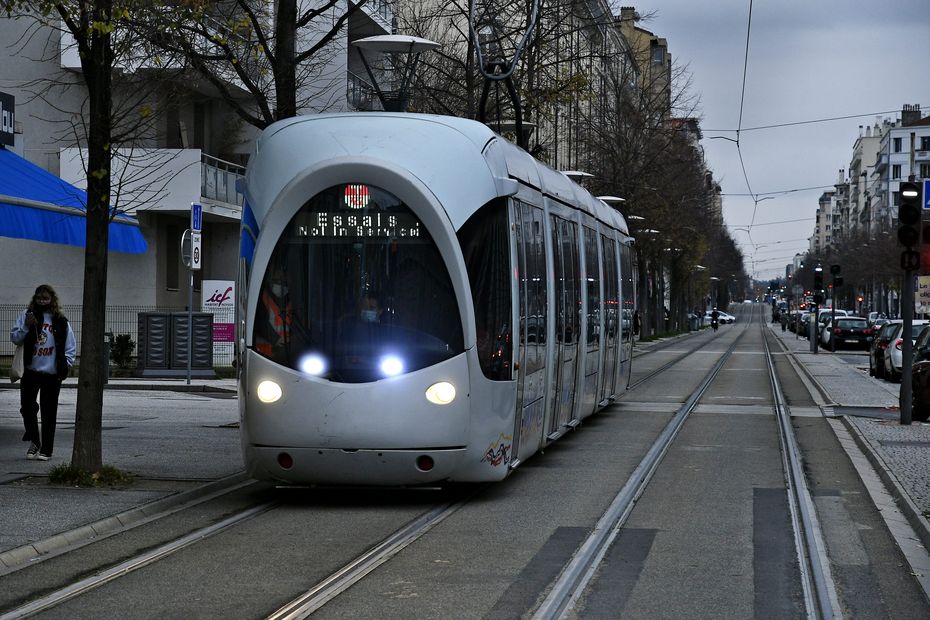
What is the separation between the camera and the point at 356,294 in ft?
36.2

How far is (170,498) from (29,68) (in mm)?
26565

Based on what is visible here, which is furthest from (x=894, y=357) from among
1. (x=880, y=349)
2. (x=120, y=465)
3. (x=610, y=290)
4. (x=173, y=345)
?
(x=120, y=465)

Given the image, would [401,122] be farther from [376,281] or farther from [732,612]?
[732,612]

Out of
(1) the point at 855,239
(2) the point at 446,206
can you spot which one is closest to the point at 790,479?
(2) the point at 446,206

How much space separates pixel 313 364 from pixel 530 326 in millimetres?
2448

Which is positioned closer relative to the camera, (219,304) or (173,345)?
(173,345)

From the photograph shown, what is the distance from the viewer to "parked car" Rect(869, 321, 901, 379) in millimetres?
36303

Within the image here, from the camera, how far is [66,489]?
1172cm

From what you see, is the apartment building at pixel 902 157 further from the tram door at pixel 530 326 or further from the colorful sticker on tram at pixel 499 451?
the colorful sticker on tram at pixel 499 451

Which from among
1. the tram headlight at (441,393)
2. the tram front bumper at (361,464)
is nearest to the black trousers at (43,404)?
the tram front bumper at (361,464)

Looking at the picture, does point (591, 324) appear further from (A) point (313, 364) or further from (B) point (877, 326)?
(B) point (877, 326)

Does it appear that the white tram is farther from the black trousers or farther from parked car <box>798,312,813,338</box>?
parked car <box>798,312,813,338</box>

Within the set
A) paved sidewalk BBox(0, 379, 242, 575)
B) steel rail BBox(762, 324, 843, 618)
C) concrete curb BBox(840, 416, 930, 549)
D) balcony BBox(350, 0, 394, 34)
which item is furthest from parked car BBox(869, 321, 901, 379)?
steel rail BBox(762, 324, 843, 618)

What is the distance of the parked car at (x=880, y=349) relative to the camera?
119 ft
